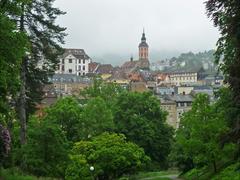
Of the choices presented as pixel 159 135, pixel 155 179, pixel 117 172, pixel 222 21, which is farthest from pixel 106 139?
pixel 159 135

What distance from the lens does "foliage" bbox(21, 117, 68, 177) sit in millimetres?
29906

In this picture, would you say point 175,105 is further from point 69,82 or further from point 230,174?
point 230,174

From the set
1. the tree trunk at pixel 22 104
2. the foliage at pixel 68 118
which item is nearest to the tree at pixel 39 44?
the tree trunk at pixel 22 104

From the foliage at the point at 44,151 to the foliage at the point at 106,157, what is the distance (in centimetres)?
710

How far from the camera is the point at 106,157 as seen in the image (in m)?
40.0

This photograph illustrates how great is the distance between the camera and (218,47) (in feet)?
101

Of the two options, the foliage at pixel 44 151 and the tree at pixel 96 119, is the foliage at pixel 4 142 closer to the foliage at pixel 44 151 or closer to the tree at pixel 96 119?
the foliage at pixel 44 151

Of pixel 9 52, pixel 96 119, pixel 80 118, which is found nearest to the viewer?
pixel 9 52

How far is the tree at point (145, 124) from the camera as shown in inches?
2475

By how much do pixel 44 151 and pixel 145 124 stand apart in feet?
111

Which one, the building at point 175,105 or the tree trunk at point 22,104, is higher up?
the tree trunk at point 22,104

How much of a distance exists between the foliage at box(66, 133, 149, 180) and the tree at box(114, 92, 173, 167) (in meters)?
20.4

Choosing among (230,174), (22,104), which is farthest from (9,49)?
(230,174)

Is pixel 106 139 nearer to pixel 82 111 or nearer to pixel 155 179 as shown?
pixel 155 179
